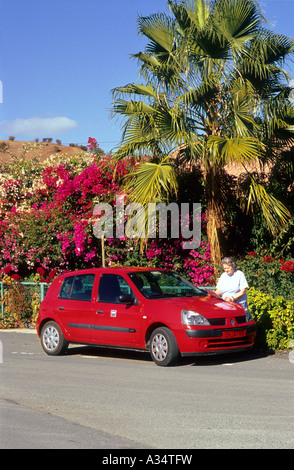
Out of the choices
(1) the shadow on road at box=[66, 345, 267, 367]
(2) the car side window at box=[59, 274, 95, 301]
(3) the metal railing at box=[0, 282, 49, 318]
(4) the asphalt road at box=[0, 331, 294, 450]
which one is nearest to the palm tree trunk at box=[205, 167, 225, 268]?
(3) the metal railing at box=[0, 282, 49, 318]

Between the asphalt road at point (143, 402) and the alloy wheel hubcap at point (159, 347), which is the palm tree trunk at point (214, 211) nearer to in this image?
the asphalt road at point (143, 402)

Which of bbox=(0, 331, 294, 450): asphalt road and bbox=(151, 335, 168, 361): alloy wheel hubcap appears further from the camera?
bbox=(151, 335, 168, 361): alloy wheel hubcap

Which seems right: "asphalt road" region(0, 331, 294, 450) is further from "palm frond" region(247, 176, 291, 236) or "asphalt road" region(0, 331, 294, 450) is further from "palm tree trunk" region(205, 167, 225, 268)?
"palm tree trunk" region(205, 167, 225, 268)

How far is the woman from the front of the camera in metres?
12.5

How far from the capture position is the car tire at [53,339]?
13.1 m

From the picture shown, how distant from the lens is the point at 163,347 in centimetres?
1146

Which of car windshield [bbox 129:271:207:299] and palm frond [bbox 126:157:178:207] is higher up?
palm frond [bbox 126:157:178:207]

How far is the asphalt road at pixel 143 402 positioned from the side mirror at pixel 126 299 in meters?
1.07

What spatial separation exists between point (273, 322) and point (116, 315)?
2.95 meters

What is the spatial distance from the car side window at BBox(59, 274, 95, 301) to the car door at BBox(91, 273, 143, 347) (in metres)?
0.29

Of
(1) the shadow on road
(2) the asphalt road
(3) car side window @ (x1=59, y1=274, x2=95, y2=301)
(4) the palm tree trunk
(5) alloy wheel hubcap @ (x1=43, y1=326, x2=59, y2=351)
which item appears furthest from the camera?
(4) the palm tree trunk

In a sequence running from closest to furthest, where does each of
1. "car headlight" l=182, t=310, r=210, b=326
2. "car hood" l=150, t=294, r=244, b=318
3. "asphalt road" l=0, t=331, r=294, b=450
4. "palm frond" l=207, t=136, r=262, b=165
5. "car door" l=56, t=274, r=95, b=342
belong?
1. "asphalt road" l=0, t=331, r=294, b=450
2. "car headlight" l=182, t=310, r=210, b=326
3. "car hood" l=150, t=294, r=244, b=318
4. "car door" l=56, t=274, r=95, b=342
5. "palm frond" l=207, t=136, r=262, b=165

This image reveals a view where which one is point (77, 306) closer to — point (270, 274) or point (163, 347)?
point (163, 347)
